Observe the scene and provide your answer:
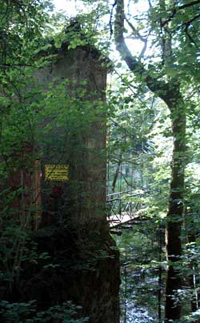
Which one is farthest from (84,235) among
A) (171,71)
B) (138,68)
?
(171,71)

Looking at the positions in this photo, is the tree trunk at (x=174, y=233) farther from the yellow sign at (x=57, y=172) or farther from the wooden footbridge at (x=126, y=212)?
the yellow sign at (x=57, y=172)

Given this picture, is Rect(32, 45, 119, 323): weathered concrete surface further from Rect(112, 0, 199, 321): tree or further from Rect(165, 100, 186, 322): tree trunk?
Rect(165, 100, 186, 322): tree trunk

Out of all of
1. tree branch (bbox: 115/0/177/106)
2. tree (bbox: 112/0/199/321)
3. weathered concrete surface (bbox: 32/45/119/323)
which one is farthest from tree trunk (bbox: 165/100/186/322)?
weathered concrete surface (bbox: 32/45/119/323)

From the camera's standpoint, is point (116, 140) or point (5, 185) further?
point (116, 140)

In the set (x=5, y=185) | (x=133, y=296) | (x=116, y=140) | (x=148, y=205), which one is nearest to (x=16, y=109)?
(x=5, y=185)

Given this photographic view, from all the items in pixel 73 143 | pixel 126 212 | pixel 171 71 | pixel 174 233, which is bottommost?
pixel 174 233

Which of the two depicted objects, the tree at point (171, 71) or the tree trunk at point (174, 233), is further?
the tree trunk at point (174, 233)

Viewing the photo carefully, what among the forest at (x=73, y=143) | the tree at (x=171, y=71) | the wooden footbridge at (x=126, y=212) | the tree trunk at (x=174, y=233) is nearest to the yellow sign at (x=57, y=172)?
the forest at (x=73, y=143)

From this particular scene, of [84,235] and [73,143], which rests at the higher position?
[73,143]

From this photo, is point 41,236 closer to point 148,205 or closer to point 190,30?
point 190,30

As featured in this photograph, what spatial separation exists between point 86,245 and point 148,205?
130 inches

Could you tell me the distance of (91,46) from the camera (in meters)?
4.88

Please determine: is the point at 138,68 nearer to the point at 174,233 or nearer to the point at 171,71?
the point at 171,71

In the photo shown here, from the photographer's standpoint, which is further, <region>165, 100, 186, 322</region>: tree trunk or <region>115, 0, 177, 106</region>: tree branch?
<region>165, 100, 186, 322</region>: tree trunk
